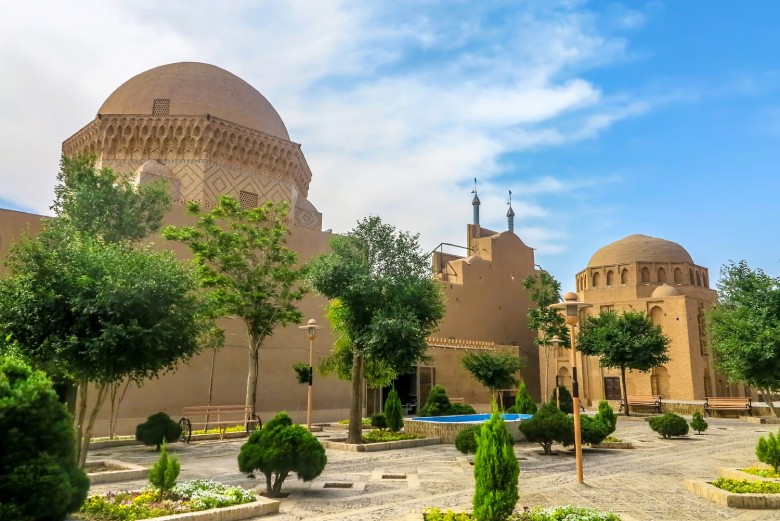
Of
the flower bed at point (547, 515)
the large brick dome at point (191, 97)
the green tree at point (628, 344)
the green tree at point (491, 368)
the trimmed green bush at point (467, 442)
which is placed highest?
the large brick dome at point (191, 97)

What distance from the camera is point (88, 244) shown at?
9.53m

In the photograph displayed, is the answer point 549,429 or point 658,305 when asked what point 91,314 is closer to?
point 549,429

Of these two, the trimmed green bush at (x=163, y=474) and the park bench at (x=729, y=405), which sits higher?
the park bench at (x=729, y=405)

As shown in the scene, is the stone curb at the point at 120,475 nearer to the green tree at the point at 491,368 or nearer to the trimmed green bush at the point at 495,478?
the trimmed green bush at the point at 495,478

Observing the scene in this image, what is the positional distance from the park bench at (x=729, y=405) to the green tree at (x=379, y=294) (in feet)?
58.1

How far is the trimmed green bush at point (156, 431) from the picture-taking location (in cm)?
1327

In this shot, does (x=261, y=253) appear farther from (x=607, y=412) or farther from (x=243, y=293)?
(x=607, y=412)

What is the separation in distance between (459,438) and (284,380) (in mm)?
10891

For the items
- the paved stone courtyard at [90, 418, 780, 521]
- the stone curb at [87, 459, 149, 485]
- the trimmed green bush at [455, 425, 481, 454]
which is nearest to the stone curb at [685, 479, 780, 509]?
the paved stone courtyard at [90, 418, 780, 521]

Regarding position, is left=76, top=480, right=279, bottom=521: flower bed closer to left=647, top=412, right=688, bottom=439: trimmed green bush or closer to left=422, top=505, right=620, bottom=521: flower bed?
left=422, top=505, right=620, bottom=521: flower bed

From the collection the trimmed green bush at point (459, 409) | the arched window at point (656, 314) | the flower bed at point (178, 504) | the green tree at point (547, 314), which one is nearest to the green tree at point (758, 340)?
the trimmed green bush at point (459, 409)

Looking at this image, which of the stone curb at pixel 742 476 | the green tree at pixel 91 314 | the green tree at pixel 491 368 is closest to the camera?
the green tree at pixel 91 314

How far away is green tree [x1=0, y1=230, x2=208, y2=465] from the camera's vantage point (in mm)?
8242

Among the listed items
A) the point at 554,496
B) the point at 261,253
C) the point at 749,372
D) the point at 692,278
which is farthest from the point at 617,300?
the point at 554,496
